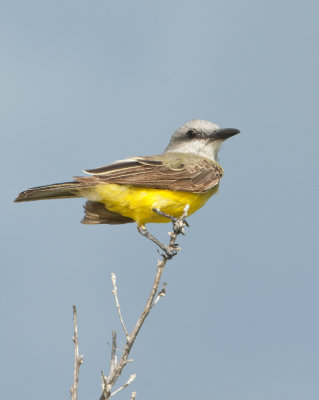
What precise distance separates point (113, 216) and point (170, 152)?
148 centimetres

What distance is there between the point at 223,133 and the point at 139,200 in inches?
89.7

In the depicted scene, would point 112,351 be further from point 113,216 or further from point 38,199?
point 113,216

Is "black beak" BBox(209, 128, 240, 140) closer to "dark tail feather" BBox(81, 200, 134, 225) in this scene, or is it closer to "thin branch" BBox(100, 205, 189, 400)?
"dark tail feather" BBox(81, 200, 134, 225)

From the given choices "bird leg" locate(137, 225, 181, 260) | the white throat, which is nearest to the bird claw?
"bird leg" locate(137, 225, 181, 260)

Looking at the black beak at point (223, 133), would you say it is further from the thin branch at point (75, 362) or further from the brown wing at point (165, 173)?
the thin branch at point (75, 362)

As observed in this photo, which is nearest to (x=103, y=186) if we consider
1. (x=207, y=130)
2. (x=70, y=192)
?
(x=70, y=192)

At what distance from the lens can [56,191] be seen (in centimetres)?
759

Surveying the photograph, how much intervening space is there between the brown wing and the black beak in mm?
645

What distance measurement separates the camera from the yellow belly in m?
7.83

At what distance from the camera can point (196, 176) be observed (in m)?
8.44

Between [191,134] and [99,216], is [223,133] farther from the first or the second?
[99,216]

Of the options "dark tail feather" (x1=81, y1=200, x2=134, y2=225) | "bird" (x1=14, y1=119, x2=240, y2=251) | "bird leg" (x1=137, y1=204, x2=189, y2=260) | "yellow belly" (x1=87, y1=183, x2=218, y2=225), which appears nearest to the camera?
"bird leg" (x1=137, y1=204, x2=189, y2=260)

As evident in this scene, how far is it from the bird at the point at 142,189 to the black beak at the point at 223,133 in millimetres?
615

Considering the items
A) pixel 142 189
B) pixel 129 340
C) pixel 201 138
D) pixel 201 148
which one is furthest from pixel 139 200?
pixel 129 340
